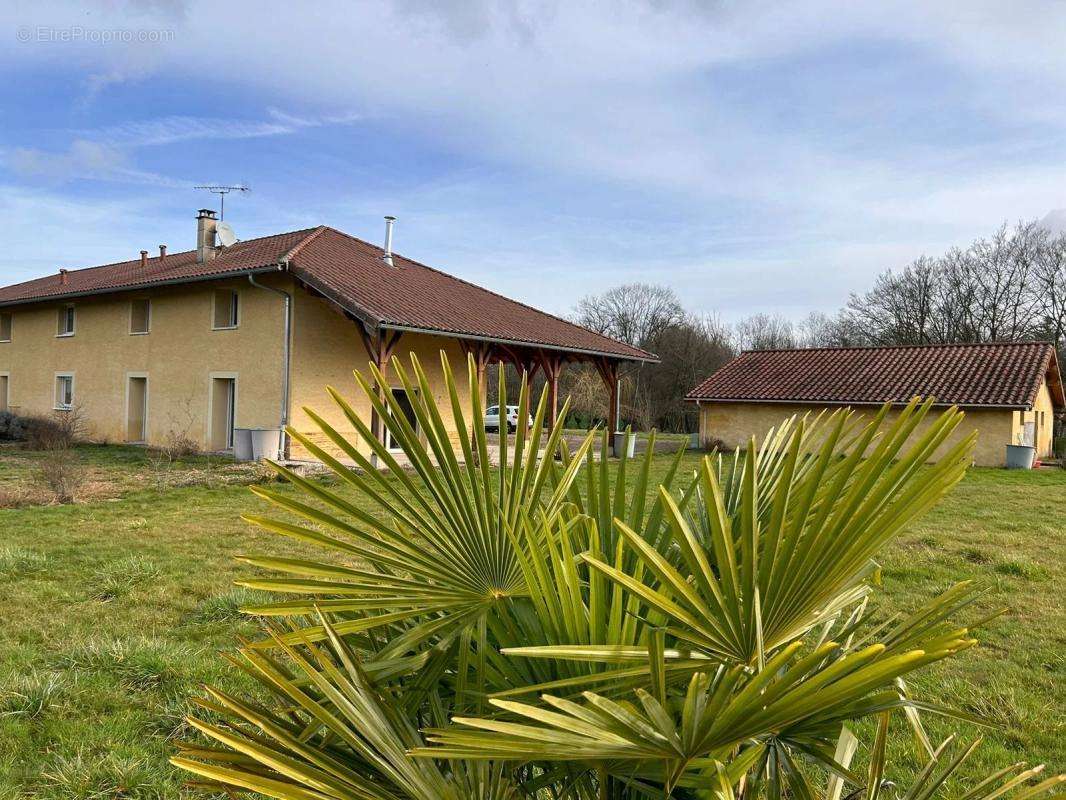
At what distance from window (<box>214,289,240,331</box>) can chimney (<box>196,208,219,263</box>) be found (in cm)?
287

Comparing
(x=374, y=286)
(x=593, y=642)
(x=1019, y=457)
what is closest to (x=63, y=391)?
(x=374, y=286)

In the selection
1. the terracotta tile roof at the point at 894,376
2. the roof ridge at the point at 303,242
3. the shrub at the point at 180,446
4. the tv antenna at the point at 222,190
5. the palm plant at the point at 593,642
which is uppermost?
the tv antenna at the point at 222,190

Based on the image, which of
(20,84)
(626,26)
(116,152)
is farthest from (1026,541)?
(116,152)

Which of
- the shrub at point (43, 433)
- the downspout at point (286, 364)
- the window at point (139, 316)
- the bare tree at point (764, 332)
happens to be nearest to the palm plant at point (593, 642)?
the downspout at point (286, 364)

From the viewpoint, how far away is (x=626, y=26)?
289 inches

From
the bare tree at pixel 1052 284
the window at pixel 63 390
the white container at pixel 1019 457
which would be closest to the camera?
the white container at pixel 1019 457

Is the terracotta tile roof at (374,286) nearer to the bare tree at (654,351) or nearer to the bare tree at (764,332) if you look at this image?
the bare tree at (654,351)

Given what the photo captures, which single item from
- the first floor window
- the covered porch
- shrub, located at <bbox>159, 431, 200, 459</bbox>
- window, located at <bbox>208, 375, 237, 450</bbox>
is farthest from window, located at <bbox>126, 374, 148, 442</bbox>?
the covered porch

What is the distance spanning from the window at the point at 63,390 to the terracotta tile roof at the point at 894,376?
1978 cm

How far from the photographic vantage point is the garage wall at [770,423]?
63.3 feet

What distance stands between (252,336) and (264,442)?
287cm

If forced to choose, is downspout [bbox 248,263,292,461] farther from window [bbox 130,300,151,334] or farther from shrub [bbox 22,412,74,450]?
window [bbox 130,300,151,334]

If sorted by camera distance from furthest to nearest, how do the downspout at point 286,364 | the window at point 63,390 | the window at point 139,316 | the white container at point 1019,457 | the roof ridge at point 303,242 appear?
1. the window at point 63,390
2. the window at point 139,316
3. the white container at point 1019,457
4. the roof ridge at point 303,242
5. the downspout at point 286,364

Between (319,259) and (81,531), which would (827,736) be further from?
(319,259)
